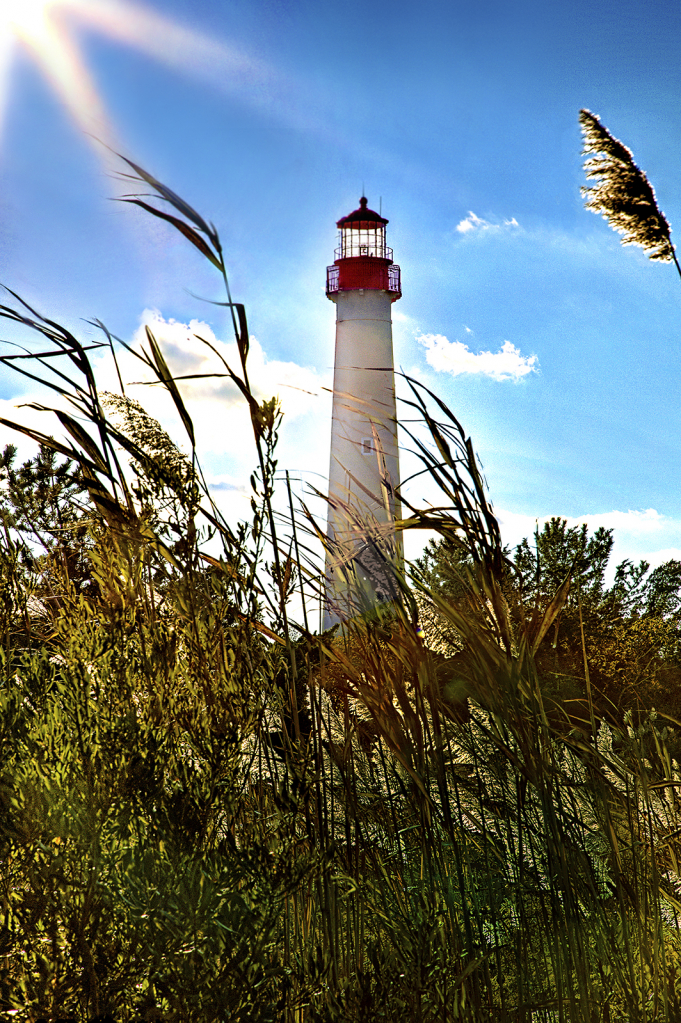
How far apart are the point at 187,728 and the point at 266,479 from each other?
1.00 ft

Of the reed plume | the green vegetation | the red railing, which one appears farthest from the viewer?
the red railing

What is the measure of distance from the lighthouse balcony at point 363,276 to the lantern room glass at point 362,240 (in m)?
0.33

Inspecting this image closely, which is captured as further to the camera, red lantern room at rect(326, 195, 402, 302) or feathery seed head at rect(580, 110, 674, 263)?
red lantern room at rect(326, 195, 402, 302)

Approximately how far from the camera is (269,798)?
1.10 m

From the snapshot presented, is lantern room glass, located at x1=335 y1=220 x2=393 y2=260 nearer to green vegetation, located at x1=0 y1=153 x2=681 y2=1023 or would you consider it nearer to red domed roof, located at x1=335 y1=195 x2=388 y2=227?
red domed roof, located at x1=335 y1=195 x2=388 y2=227

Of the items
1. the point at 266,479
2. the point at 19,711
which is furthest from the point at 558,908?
the point at 19,711

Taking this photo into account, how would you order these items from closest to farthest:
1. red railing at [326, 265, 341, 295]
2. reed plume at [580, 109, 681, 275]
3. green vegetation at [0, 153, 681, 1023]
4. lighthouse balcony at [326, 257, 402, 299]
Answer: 1. green vegetation at [0, 153, 681, 1023]
2. reed plume at [580, 109, 681, 275]
3. lighthouse balcony at [326, 257, 402, 299]
4. red railing at [326, 265, 341, 295]

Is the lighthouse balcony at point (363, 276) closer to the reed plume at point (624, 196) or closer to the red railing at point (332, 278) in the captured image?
the red railing at point (332, 278)

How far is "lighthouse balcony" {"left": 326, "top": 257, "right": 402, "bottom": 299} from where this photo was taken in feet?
57.1

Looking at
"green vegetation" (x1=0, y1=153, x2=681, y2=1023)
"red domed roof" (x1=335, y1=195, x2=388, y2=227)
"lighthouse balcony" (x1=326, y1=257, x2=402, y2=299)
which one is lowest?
"green vegetation" (x1=0, y1=153, x2=681, y2=1023)

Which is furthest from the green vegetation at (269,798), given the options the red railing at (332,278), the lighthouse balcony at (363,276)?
the red railing at (332,278)

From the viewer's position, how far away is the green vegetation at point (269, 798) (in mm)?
915

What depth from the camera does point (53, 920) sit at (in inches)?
36.0

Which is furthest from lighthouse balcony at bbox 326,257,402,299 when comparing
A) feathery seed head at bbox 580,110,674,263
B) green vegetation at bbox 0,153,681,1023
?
green vegetation at bbox 0,153,681,1023
